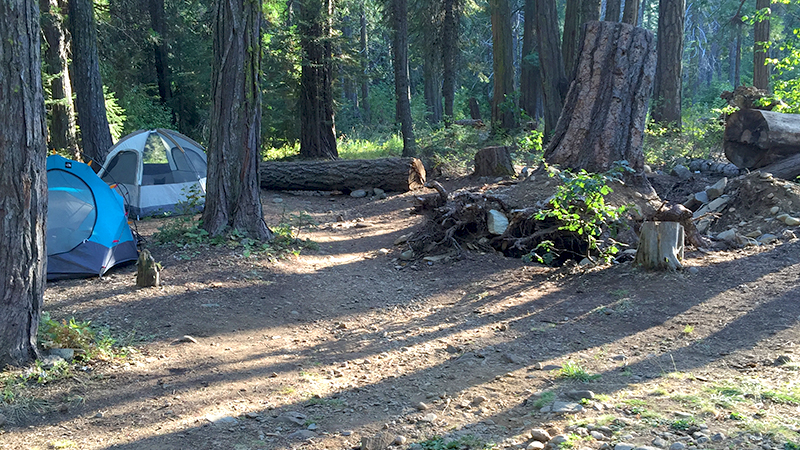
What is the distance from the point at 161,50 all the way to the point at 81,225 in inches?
676

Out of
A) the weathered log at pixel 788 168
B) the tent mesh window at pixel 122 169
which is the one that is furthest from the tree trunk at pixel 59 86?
the weathered log at pixel 788 168

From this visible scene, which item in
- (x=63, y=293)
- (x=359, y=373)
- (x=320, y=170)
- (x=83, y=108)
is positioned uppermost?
(x=83, y=108)

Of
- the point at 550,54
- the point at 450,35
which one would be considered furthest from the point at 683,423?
the point at 450,35

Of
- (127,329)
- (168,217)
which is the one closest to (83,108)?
(168,217)

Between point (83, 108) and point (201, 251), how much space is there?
7410 millimetres

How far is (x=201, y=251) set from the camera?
730cm

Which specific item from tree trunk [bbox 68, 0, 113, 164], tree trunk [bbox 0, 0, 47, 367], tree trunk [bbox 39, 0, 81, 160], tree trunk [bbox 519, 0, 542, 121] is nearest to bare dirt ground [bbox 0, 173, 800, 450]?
tree trunk [bbox 0, 0, 47, 367]

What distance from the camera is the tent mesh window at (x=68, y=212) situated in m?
6.79

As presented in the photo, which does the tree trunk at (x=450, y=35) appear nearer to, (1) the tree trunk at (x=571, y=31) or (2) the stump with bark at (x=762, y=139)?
(1) the tree trunk at (x=571, y=31)

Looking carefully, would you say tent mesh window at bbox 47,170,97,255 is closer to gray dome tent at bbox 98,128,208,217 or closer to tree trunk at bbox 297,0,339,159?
gray dome tent at bbox 98,128,208,217

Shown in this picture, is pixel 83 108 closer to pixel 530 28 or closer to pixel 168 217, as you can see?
pixel 168 217

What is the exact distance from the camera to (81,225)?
698 centimetres

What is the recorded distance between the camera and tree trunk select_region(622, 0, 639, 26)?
49.3ft

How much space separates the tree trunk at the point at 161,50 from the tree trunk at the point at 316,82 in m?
7.83
